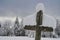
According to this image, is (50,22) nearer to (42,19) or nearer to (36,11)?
(42,19)

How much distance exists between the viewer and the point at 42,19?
2.17m

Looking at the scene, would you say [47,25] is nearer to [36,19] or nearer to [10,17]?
[36,19]

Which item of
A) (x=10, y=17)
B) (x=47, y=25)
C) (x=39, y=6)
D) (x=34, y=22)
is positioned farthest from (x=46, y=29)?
(x=10, y=17)

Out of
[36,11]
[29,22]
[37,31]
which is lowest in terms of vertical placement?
→ [37,31]

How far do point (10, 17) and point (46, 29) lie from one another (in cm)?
1009

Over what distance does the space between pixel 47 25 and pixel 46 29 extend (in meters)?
0.06

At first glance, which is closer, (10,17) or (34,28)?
Answer: (34,28)

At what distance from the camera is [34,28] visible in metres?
2.21

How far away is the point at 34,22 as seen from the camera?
2207 mm

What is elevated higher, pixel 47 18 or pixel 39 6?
pixel 39 6

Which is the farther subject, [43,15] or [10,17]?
[10,17]

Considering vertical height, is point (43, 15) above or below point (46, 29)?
above

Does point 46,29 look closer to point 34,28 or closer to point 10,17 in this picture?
point 34,28

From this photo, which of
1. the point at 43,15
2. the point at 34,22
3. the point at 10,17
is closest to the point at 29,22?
the point at 34,22
